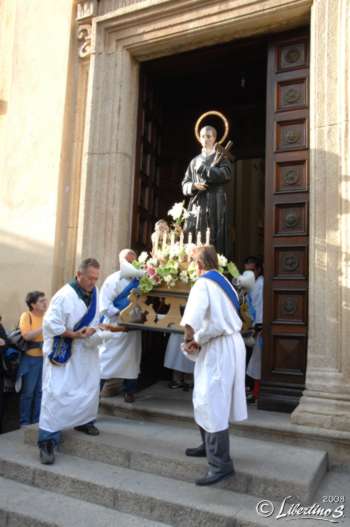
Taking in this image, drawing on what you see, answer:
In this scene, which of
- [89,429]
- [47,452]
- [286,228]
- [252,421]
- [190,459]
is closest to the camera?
[190,459]

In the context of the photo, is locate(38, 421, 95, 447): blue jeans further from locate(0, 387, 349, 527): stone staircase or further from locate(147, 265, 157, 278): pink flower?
locate(147, 265, 157, 278): pink flower

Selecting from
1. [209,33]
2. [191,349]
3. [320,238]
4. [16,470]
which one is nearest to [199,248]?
[191,349]

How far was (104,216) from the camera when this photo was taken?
6852 millimetres

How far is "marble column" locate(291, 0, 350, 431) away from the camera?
16.1 feet

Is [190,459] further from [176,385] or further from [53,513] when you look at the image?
[176,385]

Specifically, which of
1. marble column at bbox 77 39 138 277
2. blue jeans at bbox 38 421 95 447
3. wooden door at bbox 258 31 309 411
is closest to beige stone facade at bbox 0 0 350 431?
marble column at bbox 77 39 138 277

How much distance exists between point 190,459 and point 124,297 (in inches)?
86.8

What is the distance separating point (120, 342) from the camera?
584 centimetres

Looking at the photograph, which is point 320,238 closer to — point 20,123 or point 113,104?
point 113,104

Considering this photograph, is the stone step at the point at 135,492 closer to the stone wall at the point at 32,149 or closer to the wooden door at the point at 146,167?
the stone wall at the point at 32,149

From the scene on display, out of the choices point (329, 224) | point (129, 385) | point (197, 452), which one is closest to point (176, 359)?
point (129, 385)

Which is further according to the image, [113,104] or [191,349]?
[113,104]

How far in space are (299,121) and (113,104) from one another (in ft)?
8.90

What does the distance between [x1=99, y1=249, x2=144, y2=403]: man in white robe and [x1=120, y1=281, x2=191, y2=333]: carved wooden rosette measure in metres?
0.16
